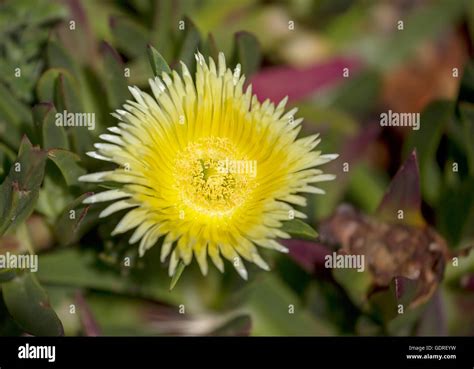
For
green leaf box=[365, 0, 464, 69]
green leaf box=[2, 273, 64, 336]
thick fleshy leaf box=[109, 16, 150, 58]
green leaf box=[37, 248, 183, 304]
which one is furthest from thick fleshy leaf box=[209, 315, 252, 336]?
green leaf box=[365, 0, 464, 69]

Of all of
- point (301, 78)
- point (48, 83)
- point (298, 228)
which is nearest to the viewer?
point (298, 228)

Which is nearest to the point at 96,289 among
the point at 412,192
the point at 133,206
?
the point at 133,206

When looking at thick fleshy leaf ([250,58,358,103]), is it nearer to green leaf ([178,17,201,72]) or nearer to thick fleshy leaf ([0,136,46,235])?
green leaf ([178,17,201,72])

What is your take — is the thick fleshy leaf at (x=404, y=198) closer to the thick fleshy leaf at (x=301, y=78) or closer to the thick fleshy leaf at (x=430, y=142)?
the thick fleshy leaf at (x=430, y=142)

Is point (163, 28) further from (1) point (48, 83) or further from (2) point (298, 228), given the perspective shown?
(2) point (298, 228)

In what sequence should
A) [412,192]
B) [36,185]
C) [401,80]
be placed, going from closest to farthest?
[36,185] < [412,192] < [401,80]

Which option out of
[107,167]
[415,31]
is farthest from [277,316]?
[415,31]
